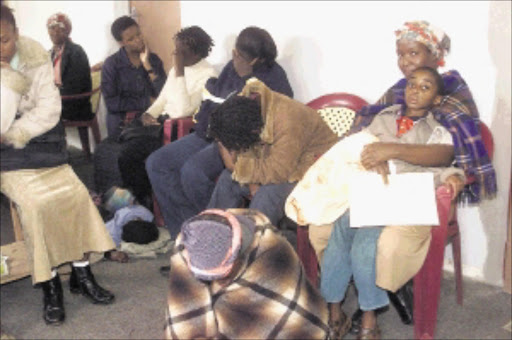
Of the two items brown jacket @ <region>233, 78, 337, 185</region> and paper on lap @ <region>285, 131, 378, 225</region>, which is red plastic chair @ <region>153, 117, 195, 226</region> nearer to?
brown jacket @ <region>233, 78, 337, 185</region>

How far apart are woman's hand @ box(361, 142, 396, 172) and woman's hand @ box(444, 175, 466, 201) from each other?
0.89ft

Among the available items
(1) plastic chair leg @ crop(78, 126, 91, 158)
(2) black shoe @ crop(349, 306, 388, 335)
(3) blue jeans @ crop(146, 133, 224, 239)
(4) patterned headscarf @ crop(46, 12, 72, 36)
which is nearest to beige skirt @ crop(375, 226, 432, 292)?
(2) black shoe @ crop(349, 306, 388, 335)

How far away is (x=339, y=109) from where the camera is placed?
3459 mm

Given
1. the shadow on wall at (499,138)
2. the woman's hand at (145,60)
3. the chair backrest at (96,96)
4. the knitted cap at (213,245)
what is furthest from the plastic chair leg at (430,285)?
the chair backrest at (96,96)

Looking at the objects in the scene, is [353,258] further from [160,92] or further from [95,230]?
[160,92]

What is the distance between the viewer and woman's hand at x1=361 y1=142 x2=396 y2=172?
2.60 meters

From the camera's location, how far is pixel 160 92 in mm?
4582

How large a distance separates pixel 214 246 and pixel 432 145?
1451 millimetres

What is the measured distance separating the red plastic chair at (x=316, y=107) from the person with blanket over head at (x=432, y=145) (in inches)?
9.3

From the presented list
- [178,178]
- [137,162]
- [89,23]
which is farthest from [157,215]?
[89,23]

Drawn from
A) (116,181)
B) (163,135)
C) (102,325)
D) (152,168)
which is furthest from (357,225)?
(116,181)

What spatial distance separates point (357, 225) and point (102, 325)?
132 cm

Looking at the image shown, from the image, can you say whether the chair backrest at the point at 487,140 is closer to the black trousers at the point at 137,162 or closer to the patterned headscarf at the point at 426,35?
the patterned headscarf at the point at 426,35

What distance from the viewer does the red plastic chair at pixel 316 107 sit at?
117 inches
